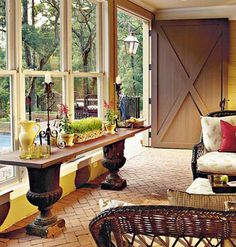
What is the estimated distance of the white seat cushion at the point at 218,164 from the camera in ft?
14.3

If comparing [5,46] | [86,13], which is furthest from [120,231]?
[86,13]

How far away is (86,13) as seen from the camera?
5602 millimetres

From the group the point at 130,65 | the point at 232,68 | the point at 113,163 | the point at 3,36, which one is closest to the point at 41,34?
the point at 3,36

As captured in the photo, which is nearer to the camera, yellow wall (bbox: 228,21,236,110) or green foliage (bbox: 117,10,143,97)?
yellow wall (bbox: 228,21,236,110)

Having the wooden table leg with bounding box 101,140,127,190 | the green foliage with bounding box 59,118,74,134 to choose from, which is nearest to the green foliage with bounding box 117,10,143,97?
the wooden table leg with bounding box 101,140,127,190

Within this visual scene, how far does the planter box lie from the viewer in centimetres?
429

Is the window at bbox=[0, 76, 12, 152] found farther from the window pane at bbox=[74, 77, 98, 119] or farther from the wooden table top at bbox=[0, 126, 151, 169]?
the window pane at bbox=[74, 77, 98, 119]

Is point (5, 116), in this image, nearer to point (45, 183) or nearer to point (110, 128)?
point (45, 183)

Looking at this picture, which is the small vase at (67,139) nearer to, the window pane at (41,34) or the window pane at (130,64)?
the window pane at (41,34)

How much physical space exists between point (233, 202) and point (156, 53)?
672 centimetres

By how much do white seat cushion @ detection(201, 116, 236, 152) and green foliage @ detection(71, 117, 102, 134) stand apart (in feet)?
4.38

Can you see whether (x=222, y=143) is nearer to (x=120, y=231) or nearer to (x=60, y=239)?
(x=60, y=239)

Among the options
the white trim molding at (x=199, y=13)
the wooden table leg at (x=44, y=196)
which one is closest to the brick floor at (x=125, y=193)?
the wooden table leg at (x=44, y=196)

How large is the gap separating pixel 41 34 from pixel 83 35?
3.53ft
